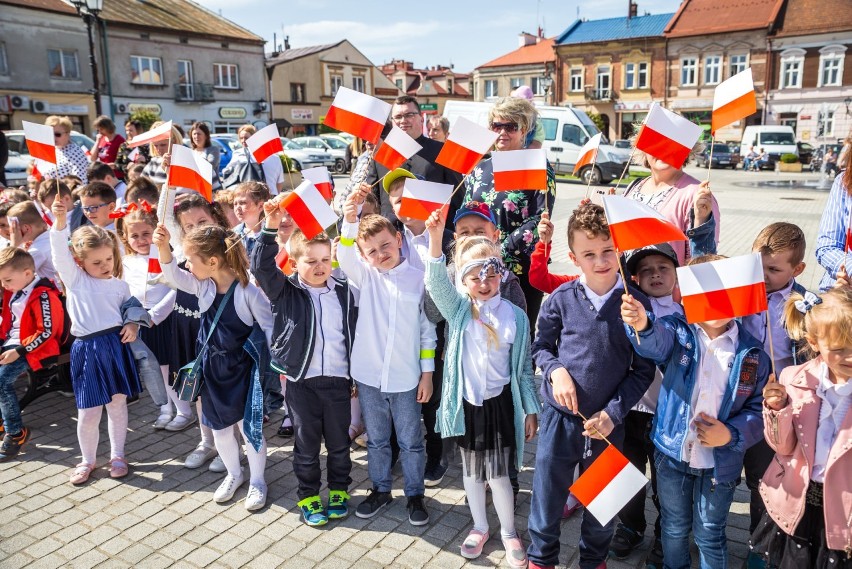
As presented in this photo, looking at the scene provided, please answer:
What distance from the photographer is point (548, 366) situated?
278 centimetres

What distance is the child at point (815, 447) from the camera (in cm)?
226

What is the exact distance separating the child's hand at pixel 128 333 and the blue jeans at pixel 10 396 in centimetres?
95

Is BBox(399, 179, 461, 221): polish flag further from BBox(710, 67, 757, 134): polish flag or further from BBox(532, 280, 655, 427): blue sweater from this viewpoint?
BBox(710, 67, 757, 134): polish flag

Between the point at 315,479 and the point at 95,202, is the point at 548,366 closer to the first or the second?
the point at 315,479

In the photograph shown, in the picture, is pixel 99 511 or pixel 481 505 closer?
pixel 481 505

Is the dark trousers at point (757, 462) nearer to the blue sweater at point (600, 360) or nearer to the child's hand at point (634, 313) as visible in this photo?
the blue sweater at point (600, 360)

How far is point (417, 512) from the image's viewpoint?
3.41 m

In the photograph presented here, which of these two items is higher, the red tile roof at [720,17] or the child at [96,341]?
the red tile roof at [720,17]

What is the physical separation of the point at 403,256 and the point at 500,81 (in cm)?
5183

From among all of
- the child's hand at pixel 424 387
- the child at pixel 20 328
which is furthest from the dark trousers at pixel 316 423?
the child at pixel 20 328

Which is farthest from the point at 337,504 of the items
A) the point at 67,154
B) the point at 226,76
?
the point at 226,76

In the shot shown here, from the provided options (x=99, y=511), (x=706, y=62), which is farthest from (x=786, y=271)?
(x=706, y=62)

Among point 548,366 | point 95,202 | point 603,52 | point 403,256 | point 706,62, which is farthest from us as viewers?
point 603,52

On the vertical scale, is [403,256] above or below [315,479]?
above
